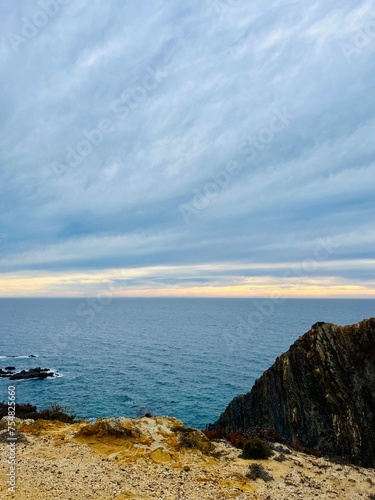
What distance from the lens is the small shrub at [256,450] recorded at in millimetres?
19266

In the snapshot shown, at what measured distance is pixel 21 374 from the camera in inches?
2874

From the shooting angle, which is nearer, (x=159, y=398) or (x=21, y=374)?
(x=159, y=398)

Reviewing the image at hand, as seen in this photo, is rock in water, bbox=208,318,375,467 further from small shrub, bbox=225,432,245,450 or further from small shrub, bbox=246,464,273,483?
small shrub, bbox=246,464,273,483

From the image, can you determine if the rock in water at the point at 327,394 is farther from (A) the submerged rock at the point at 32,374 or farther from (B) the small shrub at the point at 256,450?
(A) the submerged rock at the point at 32,374

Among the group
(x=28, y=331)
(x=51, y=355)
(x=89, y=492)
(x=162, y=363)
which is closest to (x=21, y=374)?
(x=51, y=355)

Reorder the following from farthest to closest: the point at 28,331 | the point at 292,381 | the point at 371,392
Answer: the point at 28,331, the point at 292,381, the point at 371,392

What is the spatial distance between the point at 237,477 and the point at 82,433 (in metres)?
9.96

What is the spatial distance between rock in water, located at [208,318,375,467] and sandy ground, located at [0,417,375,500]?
202 inches

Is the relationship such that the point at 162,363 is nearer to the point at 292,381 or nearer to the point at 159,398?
the point at 159,398

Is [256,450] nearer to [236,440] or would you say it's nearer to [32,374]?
[236,440]

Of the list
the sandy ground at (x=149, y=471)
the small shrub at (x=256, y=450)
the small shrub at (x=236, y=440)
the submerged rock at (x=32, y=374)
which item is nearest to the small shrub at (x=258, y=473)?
the sandy ground at (x=149, y=471)

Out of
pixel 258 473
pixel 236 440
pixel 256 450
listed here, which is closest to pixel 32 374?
pixel 236 440

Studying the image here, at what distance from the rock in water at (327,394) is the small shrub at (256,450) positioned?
7181mm

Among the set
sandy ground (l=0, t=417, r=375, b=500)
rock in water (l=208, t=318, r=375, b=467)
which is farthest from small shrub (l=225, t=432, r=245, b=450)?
rock in water (l=208, t=318, r=375, b=467)
